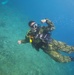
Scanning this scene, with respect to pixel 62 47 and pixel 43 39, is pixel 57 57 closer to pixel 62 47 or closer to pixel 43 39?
pixel 62 47

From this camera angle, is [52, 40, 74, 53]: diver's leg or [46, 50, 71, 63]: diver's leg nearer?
[46, 50, 71, 63]: diver's leg

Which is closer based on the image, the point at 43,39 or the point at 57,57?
the point at 43,39

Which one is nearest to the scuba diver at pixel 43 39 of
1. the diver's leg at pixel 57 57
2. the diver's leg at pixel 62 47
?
the diver's leg at pixel 57 57

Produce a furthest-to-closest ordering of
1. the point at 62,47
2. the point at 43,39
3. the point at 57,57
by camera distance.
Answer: the point at 62,47 < the point at 57,57 < the point at 43,39

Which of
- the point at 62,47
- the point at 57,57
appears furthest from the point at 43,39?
the point at 62,47

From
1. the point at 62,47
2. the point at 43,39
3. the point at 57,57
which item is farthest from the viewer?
the point at 62,47

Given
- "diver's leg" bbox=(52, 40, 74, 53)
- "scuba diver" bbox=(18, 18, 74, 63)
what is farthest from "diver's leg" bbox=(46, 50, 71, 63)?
"diver's leg" bbox=(52, 40, 74, 53)

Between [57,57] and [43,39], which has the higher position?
[43,39]

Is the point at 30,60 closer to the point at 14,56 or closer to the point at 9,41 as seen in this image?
the point at 14,56

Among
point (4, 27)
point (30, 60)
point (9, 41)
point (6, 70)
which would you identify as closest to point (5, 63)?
point (6, 70)

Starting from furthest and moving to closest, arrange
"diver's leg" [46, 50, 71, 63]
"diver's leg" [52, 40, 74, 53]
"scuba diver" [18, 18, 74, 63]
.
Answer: "diver's leg" [52, 40, 74, 53] → "diver's leg" [46, 50, 71, 63] → "scuba diver" [18, 18, 74, 63]

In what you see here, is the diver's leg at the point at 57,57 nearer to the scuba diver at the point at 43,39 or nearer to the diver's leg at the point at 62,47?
the scuba diver at the point at 43,39

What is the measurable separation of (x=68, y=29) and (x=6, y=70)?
99.1ft

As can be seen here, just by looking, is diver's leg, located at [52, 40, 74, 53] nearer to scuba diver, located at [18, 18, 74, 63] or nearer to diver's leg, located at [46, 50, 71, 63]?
scuba diver, located at [18, 18, 74, 63]
